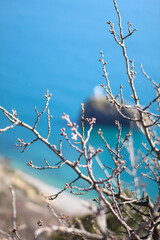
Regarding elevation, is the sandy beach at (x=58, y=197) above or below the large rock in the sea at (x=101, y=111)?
below

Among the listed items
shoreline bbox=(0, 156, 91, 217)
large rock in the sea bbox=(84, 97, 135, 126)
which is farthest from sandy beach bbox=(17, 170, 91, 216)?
large rock in the sea bbox=(84, 97, 135, 126)

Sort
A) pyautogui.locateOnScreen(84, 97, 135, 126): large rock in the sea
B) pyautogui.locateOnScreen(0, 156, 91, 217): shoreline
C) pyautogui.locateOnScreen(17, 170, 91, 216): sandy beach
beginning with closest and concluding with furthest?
pyautogui.locateOnScreen(17, 170, 91, 216): sandy beach, pyautogui.locateOnScreen(0, 156, 91, 217): shoreline, pyautogui.locateOnScreen(84, 97, 135, 126): large rock in the sea

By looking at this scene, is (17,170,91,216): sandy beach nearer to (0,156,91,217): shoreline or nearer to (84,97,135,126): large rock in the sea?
(0,156,91,217): shoreline

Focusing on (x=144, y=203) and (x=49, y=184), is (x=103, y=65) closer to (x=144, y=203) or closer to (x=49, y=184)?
(x=144, y=203)

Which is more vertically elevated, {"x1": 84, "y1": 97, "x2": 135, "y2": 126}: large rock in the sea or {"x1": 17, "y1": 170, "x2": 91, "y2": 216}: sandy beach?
{"x1": 84, "y1": 97, "x2": 135, "y2": 126}: large rock in the sea

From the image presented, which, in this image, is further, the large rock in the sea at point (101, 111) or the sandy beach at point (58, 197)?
the large rock in the sea at point (101, 111)

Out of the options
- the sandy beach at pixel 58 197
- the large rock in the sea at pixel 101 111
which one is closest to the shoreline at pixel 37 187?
the sandy beach at pixel 58 197

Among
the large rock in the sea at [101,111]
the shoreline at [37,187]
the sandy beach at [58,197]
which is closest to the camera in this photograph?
the sandy beach at [58,197]

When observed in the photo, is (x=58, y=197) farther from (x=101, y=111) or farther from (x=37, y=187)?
(x=101, y=111)

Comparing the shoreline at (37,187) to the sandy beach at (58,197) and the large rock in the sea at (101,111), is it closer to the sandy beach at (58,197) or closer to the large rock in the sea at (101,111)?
the sandy beach at (58,197)

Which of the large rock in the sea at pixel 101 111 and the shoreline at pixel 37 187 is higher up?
the large rock in the sea at pixel 101 111

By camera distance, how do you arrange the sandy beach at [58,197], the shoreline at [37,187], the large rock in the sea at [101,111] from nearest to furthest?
the sandy beach at [58,197] → the shoreline at [37,187] → the large rock in the sea at [101,111]

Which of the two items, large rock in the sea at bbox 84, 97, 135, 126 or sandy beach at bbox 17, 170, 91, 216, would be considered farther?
large rock in the sea at bbox 84, 97, 135, 126

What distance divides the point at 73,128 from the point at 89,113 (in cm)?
1980
